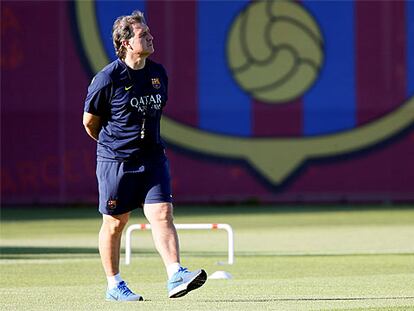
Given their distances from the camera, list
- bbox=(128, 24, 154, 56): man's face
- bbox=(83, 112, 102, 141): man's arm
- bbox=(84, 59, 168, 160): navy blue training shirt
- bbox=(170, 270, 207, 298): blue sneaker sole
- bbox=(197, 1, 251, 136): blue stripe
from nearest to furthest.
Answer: bbox=(170, 270, 207, 298): blue sneaker sole → bbox=(128, 24, 154, 56): man's face → bbox=(84, 59, 168, 160): navy blue training shirt → bbox=(83, 112, 102, 141): man's arm → bbox=(197, 1, 251, 136): blue stripe

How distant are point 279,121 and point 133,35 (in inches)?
862

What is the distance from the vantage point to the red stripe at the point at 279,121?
31.7 meters

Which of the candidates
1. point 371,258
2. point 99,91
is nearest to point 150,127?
point 99,91

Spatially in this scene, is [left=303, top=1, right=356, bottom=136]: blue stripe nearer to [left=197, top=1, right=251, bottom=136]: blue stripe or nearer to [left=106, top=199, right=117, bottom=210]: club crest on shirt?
[left=197, top=1, right=251, bottom=136]: blue stripe

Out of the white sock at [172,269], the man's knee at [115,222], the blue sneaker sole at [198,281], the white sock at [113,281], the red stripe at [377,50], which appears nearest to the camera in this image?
the blue sneaker sole at [198,281]

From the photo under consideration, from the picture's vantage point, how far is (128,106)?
1014cm

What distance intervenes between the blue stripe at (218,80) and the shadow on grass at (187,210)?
200 centimetres

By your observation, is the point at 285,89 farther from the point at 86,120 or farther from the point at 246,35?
the point at 86,120

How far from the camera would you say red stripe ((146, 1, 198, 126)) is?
1244 inches

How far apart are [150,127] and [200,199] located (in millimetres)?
21610

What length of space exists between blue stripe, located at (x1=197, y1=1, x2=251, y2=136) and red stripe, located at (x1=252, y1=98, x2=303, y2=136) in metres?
0.20

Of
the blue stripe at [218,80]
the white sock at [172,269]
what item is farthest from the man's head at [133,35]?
the blue stripe at [218,80]

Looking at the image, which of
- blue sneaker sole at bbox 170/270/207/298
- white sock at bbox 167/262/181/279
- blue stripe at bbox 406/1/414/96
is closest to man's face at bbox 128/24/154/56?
white sock at bbox 167/262/181/279

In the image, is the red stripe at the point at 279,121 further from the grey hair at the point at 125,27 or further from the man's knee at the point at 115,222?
the grey hair at the point at 125,27
